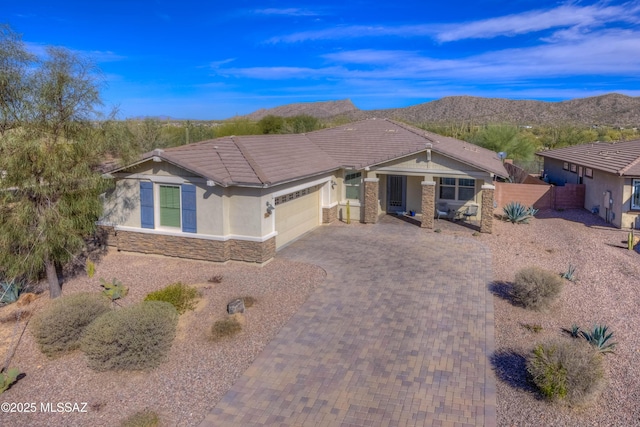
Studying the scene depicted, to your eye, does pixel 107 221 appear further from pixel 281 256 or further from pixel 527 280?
pixel 527 280

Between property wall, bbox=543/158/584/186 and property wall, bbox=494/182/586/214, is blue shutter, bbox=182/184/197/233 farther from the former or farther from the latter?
property wall, bbox=543/158/584/186

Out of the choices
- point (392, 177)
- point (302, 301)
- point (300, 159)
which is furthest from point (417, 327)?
point (392, 177)

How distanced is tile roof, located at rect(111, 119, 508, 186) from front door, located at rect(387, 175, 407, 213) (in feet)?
5.30

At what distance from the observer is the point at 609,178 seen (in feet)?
75.7

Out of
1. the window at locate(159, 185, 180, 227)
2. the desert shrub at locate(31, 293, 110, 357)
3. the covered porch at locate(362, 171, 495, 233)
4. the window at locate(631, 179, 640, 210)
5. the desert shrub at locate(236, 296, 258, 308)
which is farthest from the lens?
the window at locate(631, 179, 640, 210)

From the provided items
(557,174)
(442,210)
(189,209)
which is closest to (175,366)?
(189,209)

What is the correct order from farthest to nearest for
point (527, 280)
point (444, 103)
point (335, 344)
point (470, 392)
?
point (444, 103) < point (527, 280) < point (335, 344) < point (470, 392)

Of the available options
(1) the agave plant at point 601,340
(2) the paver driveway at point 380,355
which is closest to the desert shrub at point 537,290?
(2) the paver driveway at point 380,355

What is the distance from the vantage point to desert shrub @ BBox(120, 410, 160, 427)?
7.80 meters

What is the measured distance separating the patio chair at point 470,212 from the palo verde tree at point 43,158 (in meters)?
16.6

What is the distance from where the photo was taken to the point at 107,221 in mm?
18125

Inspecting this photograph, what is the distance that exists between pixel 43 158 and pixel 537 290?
13.0 m

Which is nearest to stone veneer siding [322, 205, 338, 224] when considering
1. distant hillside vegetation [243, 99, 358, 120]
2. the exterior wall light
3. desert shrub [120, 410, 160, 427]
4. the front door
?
the front door

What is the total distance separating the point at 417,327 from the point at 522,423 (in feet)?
12.2
